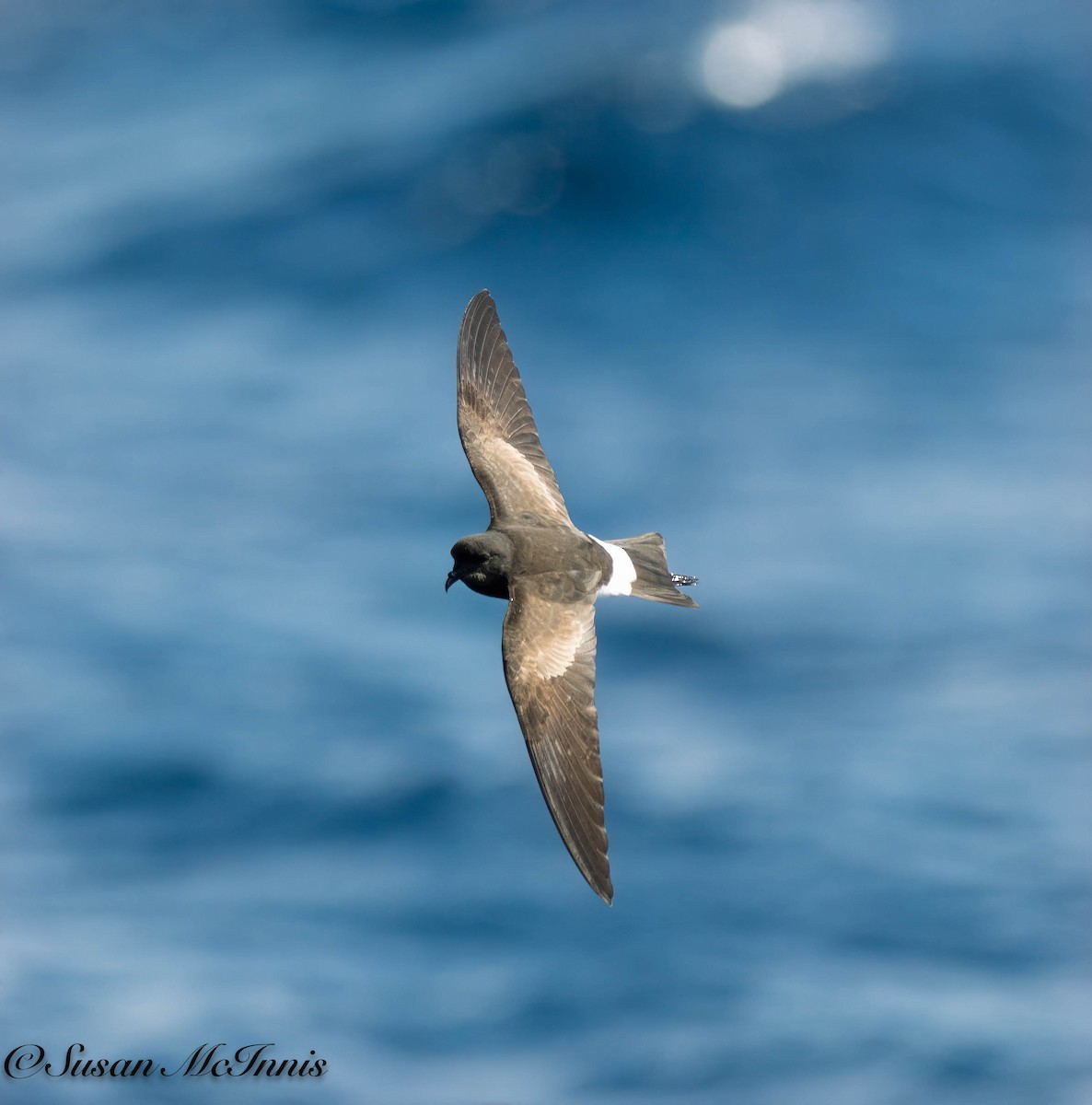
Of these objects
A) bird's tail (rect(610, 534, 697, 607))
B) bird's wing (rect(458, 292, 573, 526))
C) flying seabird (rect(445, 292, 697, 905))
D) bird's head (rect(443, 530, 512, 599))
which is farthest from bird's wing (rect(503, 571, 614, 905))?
bird's wing (rect(458, 292, 573, 526))

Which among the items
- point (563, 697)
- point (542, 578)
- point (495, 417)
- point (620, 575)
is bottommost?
point (563, 697)

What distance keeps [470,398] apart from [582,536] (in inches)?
66.2

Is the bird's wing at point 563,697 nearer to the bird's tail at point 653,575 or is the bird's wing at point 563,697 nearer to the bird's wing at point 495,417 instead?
the bird's tail at point 653,575

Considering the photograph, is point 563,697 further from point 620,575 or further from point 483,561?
point 620,575

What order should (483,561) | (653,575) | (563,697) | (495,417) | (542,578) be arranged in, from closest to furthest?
1. (563,697)
2. (483,561)
3. (542,578)
4. (653,575)
5. (495,417)

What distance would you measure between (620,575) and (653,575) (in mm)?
290

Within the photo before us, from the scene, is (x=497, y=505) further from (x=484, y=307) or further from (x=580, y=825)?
(x=580, y=825)

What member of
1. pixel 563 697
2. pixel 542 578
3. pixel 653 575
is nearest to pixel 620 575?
pixel 653 575

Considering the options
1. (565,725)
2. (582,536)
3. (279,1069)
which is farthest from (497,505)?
(279,1069)

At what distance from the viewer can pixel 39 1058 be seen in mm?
11578

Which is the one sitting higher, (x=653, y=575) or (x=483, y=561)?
(x=653, y=575)

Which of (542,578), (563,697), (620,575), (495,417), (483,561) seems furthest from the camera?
(495,417)

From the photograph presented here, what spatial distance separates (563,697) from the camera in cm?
810

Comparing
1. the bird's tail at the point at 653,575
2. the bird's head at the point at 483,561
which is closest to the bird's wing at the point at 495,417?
the bird's tail at the point at 653,575
